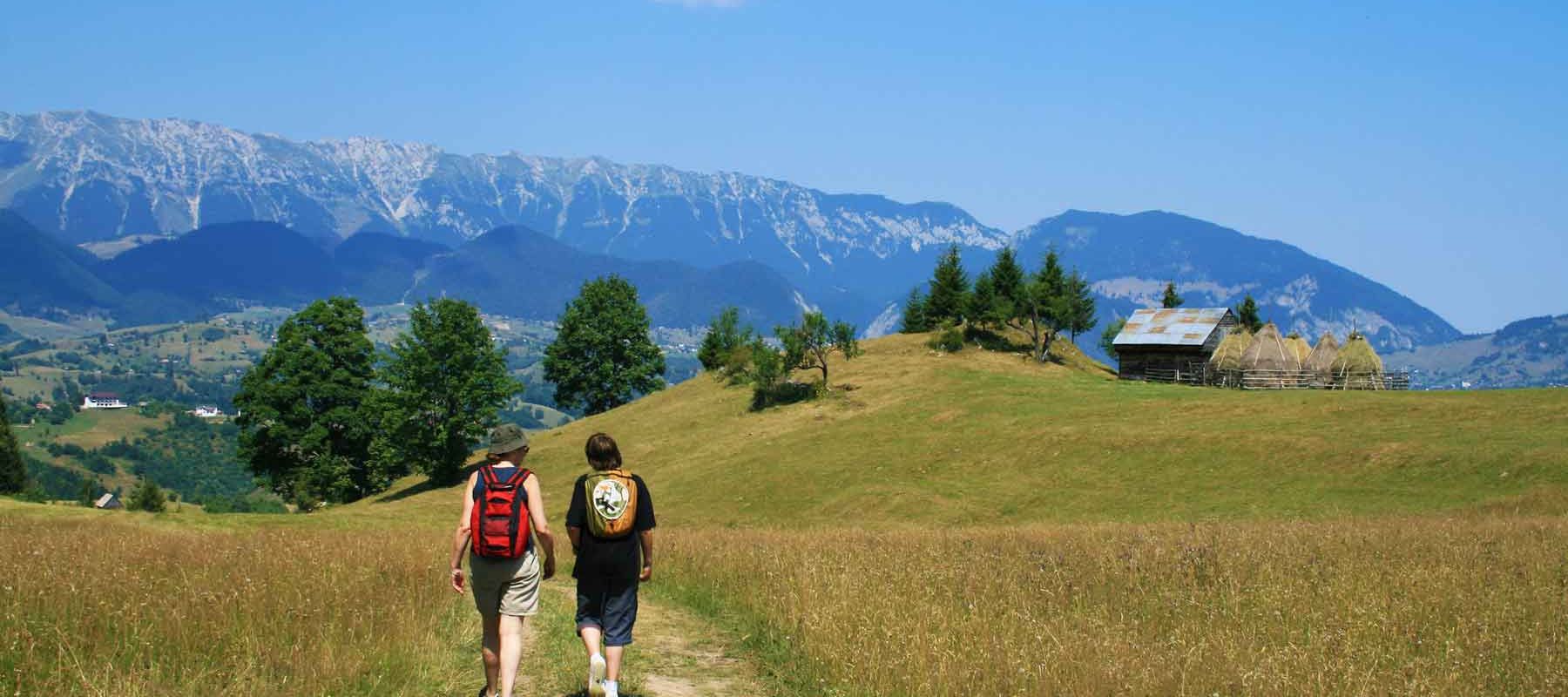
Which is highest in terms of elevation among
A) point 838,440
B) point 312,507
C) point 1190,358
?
point 1190,358

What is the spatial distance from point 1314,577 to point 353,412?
6405cm

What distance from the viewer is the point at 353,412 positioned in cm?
6869

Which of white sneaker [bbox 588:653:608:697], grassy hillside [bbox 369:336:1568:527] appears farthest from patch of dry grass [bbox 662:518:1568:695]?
grassy hillside [bbox 369:336:1568:527]

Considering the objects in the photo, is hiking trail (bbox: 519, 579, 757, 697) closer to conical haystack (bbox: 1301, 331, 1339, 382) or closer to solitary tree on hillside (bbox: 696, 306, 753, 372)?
conical haystack (bbox: 1301, 331, 1339, 382)

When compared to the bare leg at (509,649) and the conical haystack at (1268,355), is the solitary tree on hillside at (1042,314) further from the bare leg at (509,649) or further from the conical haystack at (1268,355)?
the bare leg at (509,649)

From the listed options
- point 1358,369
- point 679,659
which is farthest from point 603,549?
point 1358,369

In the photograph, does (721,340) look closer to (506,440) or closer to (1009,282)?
(1009,282)

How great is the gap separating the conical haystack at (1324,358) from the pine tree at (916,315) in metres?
31.0

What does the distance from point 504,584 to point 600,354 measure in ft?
290

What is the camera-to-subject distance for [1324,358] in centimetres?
7169

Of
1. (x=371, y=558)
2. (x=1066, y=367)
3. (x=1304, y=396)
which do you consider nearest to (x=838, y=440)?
(x=1304, y=396)

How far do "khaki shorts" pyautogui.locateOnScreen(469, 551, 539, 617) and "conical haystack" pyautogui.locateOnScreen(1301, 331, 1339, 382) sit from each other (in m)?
69.4

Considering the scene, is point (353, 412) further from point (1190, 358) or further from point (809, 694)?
point (809, 694)

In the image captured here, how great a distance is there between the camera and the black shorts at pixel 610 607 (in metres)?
10.7
